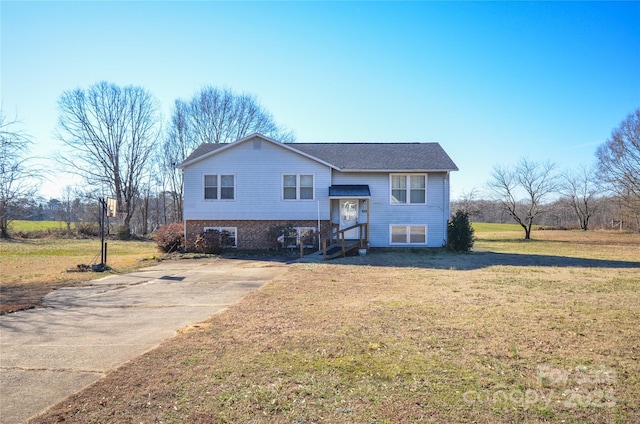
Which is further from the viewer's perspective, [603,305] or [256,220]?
[256,220]

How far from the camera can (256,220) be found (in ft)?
67.3

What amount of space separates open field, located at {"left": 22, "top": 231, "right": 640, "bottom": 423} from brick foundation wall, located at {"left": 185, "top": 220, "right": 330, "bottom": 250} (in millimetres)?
11980

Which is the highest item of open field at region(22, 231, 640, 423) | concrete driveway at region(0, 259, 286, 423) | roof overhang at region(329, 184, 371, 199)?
roof overhang at region(329, 184, 371, 199)

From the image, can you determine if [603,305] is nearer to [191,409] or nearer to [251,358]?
[251,358]

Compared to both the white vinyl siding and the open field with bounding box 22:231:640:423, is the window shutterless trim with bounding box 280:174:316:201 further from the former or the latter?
Result: the open field with bounding box 22:231:640:423

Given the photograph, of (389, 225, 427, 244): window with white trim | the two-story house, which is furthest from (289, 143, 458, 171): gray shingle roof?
(389, 225, 427, 244): window with white trim

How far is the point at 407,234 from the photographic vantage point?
2084cm

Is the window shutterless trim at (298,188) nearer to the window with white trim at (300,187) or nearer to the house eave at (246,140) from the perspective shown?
the window with white trim at (300,187)

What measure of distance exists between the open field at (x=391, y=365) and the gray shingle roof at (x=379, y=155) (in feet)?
41.5

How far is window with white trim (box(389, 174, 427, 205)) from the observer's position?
815 inches

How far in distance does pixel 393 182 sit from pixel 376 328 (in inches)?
610

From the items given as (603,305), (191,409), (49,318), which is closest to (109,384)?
(191,409)

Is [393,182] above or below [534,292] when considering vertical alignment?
above

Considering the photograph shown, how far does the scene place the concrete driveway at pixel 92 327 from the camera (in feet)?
14.2
